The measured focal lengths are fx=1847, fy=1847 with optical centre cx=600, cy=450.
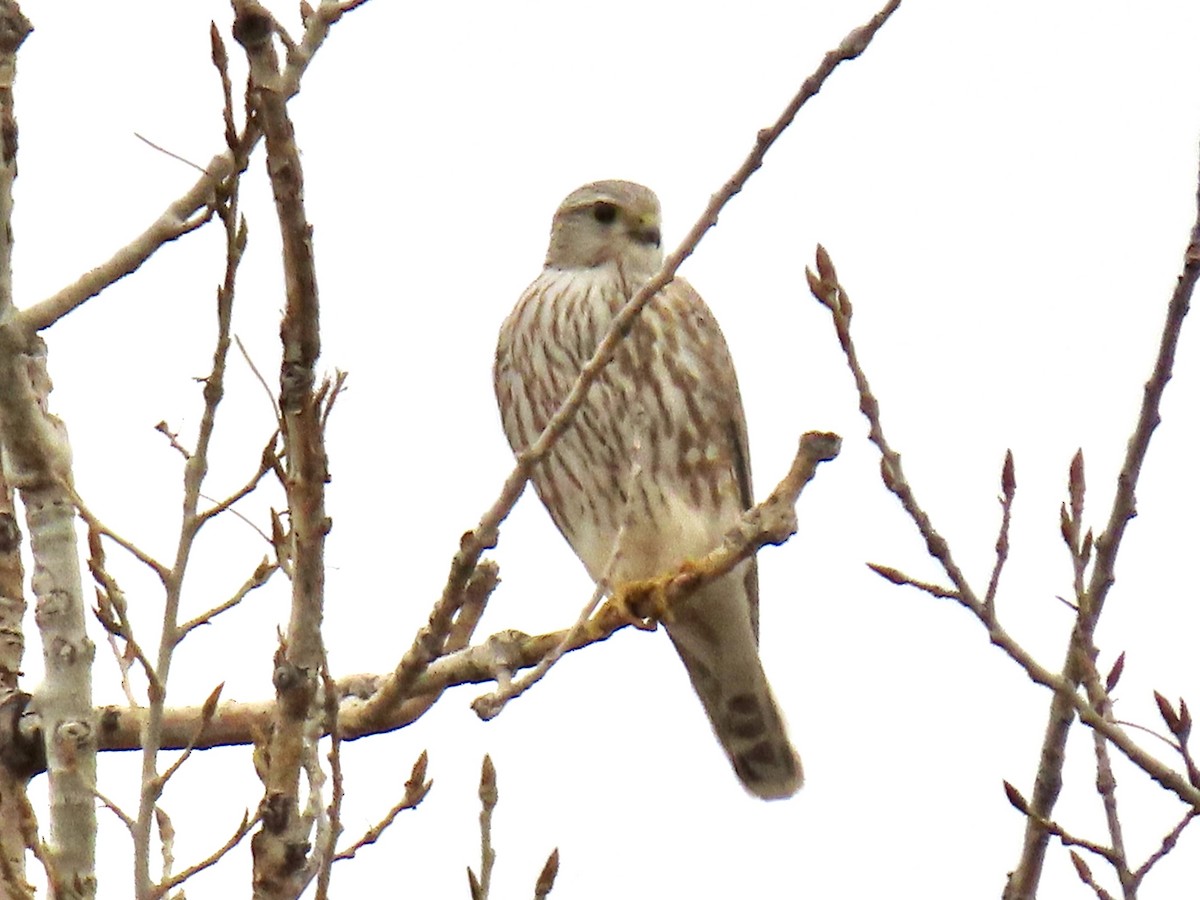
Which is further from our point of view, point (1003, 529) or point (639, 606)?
point (639, 606)

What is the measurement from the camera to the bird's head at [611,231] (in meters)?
5.62

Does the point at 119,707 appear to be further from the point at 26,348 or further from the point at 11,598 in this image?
the point at 26,348

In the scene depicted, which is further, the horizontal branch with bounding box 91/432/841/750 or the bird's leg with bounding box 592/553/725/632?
the bird's leg with bounding box 592/553/725/632

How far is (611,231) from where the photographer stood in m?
5.67

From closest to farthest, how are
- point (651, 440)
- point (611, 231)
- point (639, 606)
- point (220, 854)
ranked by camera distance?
1. point (220, 854)
2. point (639, 606)
3. point (651, 440)
4. point (611, 231)

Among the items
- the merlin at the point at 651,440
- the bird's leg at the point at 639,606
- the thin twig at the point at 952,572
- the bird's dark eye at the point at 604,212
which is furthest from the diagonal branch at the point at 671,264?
the bird's dark eye at the point at 604,212

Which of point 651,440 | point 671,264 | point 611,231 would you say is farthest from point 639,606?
point 671,264

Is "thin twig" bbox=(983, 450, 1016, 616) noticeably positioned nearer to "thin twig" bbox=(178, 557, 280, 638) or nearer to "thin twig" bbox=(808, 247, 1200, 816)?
"thin twig" bbox=(808, 247, 1200, 816)

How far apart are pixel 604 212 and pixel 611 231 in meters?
0.11

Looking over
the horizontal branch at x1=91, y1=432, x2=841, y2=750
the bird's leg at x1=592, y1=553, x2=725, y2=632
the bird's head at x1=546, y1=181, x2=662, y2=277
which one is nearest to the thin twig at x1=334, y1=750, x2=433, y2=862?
the horizontal branch at x1=91, y1=432, x2=841, y2=750

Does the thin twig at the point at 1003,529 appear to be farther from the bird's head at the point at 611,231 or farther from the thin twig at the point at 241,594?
the bird's head at the point at 611,231

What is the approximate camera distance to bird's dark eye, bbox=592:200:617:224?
5.71 metres

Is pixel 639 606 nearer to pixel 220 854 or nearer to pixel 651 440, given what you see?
pixel 651 440

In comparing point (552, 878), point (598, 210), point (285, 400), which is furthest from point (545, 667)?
point (598, 210)
